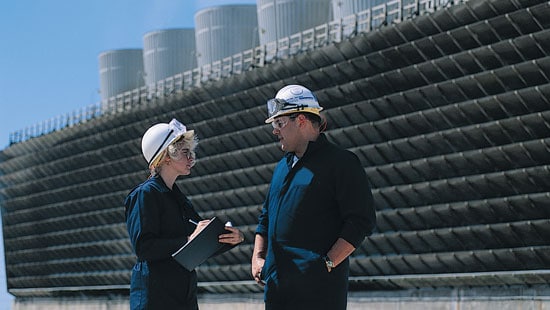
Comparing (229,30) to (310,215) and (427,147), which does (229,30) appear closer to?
(427,147)

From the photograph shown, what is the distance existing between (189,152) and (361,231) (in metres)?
1.52

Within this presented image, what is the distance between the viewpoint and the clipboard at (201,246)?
6.37m

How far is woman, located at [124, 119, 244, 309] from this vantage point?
652 centimetres

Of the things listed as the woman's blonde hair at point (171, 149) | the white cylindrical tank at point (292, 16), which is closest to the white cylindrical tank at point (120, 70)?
the white cylindrical tank at point (292, 16)

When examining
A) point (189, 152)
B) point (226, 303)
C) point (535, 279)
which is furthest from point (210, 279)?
point (189, 152)

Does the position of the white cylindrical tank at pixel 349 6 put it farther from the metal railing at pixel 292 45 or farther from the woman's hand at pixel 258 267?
the woman's hand at pixel 258 267

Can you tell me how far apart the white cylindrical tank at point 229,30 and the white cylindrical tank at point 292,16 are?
4.30 meters

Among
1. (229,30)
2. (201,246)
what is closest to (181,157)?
(201,246)

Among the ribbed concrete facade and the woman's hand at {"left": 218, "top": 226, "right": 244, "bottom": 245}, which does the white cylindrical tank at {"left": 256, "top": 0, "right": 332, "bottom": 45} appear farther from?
the woman's hand at {"left": 218, "top": 226, "right": 244, "bottom": 245}

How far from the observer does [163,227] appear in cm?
668

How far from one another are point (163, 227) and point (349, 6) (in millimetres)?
31716

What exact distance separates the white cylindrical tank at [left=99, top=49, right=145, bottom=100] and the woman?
162 feet

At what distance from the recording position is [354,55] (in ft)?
107

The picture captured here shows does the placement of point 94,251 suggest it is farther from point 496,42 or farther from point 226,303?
point 496,42
